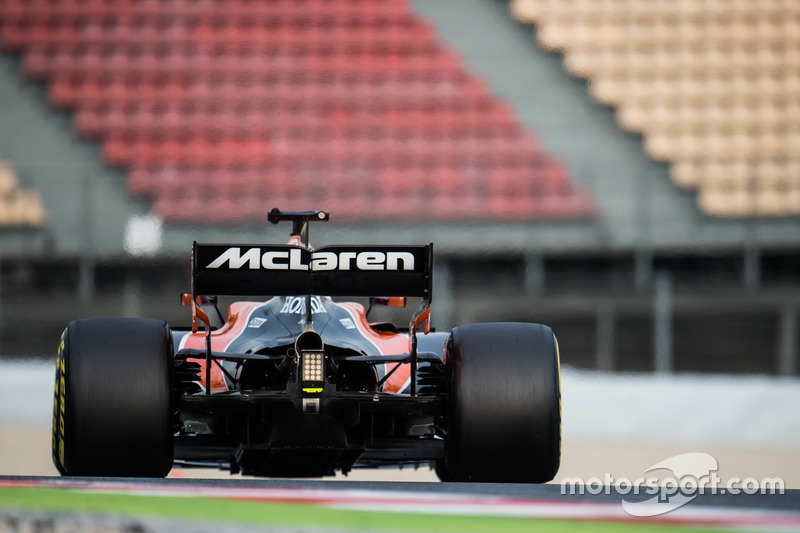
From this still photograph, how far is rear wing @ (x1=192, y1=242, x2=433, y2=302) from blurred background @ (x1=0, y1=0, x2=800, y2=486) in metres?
5.35

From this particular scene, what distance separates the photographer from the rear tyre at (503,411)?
443cm

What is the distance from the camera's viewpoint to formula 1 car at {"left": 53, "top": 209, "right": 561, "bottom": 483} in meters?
4.30

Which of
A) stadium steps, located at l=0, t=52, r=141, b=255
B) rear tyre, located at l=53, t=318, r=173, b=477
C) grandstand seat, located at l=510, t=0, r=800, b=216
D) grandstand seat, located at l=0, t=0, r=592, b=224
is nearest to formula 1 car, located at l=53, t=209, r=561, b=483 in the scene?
rear tyre, located at l=53, t=318, r=173, b=477

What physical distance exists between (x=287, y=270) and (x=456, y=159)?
8131mm

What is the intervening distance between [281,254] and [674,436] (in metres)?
5.56

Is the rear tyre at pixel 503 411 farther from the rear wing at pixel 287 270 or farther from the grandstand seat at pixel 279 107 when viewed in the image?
the grandstand seat at pixel 279 107

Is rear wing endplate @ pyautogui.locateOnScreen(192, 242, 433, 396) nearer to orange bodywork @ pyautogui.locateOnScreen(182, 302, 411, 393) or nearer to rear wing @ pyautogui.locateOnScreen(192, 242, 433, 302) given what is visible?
rear wing @ pyautogui.locateOnScreen(192, 242, 433, 302)

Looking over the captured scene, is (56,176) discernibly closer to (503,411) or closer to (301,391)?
(301,391)

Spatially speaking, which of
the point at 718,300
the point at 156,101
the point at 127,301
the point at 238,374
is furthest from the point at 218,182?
the point at 238,374

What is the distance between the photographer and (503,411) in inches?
174

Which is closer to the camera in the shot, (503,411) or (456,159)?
(503,411)

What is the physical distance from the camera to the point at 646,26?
44.5ft

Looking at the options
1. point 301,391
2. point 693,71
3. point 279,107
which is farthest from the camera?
point 693,71

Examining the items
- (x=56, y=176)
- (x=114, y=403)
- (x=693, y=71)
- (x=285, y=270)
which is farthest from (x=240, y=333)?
(x=693, y=71)
